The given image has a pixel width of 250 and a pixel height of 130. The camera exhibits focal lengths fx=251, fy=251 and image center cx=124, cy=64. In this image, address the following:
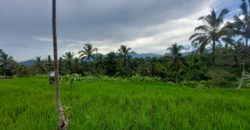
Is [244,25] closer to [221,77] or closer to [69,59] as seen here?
[221,77]

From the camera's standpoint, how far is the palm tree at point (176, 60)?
98.4ft

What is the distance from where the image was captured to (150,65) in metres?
36.7

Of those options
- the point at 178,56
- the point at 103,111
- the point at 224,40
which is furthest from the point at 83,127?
the point at 178,56

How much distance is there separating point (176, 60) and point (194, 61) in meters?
2.95

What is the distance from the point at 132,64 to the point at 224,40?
19252 millimetres

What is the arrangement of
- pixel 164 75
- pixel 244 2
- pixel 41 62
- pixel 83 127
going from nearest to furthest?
pixel 83 127 → pixel 244 2 → pixel 164 75 → pixel 41 62

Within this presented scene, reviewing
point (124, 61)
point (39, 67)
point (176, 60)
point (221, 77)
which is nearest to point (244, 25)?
point (221, 77)

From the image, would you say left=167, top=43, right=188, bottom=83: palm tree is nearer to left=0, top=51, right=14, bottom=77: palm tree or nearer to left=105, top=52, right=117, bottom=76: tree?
left=105, top=52, right=117, bottom=76: tree

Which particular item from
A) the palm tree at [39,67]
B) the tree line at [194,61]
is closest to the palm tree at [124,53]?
the tree line at [194,61]

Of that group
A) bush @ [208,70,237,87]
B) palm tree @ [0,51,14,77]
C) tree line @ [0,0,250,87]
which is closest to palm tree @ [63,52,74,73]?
tree line @ [0,0,250,87]

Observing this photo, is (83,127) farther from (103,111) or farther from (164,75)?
(164,75)

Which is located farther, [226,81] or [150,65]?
[150,65]

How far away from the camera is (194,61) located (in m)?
31.8

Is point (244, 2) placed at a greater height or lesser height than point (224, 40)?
greater
